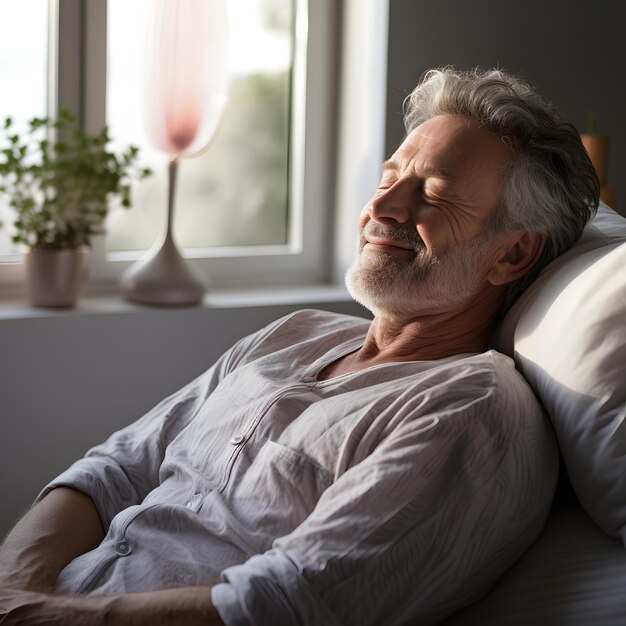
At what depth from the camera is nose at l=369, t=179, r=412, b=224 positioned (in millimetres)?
1561

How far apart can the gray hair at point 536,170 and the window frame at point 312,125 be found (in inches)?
35.0

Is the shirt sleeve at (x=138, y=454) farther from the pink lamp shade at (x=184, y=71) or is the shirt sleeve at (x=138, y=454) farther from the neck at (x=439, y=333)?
the pink lamp shade at (x=184, y=71)

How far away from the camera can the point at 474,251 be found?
1.54 metres

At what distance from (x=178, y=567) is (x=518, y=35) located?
1.75 metres

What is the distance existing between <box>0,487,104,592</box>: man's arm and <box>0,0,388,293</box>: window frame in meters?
0.95

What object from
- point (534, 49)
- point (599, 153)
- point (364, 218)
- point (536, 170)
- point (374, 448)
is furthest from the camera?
point (534, 49)

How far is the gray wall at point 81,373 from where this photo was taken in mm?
2164

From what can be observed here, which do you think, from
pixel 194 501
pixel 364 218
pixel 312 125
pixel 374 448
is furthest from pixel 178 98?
pixel 374 448

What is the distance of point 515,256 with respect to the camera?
5.11ft

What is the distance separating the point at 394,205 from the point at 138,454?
60 cm

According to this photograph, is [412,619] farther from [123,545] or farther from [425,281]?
[425,281]

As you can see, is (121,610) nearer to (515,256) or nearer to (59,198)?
(515,256)

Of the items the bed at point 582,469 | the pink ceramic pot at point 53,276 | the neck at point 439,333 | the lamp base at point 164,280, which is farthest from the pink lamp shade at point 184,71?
the bed at point 582,469

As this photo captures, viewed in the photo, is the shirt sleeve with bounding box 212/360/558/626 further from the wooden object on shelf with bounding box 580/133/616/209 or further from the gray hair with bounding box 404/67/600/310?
the wooden object on shelf with bounding box 580/133/616/209
